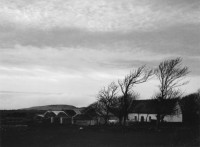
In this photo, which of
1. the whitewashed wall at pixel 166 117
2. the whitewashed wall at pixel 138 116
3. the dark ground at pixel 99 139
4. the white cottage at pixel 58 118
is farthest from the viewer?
the white cottage at pixel 58 118

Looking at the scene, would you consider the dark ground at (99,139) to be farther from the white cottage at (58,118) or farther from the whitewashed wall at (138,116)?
the white cottage at (58,118)

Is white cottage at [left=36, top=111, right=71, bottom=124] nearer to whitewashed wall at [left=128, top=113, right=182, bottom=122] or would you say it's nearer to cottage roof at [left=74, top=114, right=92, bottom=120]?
cottage roof at [left=74, top=114, right=92, bottom=120]

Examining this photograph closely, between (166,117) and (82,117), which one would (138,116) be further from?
(82,117)

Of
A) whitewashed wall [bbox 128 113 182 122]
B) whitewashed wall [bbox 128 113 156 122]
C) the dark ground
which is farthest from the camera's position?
whitewashed wall [bbox 128 113 156 122]

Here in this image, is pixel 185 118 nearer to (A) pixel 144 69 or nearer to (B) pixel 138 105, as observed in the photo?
(B) pixel 138 105

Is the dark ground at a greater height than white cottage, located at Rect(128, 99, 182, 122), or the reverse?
white cottage, located at Rect(128, 99, 182, 122)

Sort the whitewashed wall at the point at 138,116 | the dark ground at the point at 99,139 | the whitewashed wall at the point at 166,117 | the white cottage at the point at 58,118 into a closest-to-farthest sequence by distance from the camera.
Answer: the dark ground at the point at 99,139 < the whitewashed wall at the point at 166,117 < the whitewashed wall at the point at 138,116 < the white cottage at the point at 58,118

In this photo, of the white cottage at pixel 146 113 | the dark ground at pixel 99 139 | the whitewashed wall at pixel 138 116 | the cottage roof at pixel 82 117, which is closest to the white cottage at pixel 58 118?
the cottage roof at pixel 82 117

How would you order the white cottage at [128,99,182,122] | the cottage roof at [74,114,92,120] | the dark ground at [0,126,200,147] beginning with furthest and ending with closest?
the cottage roof at [74,114,92,120]
the white cottage at [128,99,182,122]
the dark ground at [0,126,200,147]

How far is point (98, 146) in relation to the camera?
22.0 m

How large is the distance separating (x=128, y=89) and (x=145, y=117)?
93.5ft

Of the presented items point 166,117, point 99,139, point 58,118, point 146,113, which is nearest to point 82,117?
point 58,118

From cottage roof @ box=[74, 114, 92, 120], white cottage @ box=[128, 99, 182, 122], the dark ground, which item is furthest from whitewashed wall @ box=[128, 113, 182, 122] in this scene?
the dark ground

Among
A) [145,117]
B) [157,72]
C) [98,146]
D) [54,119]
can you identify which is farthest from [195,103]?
[98,146]
